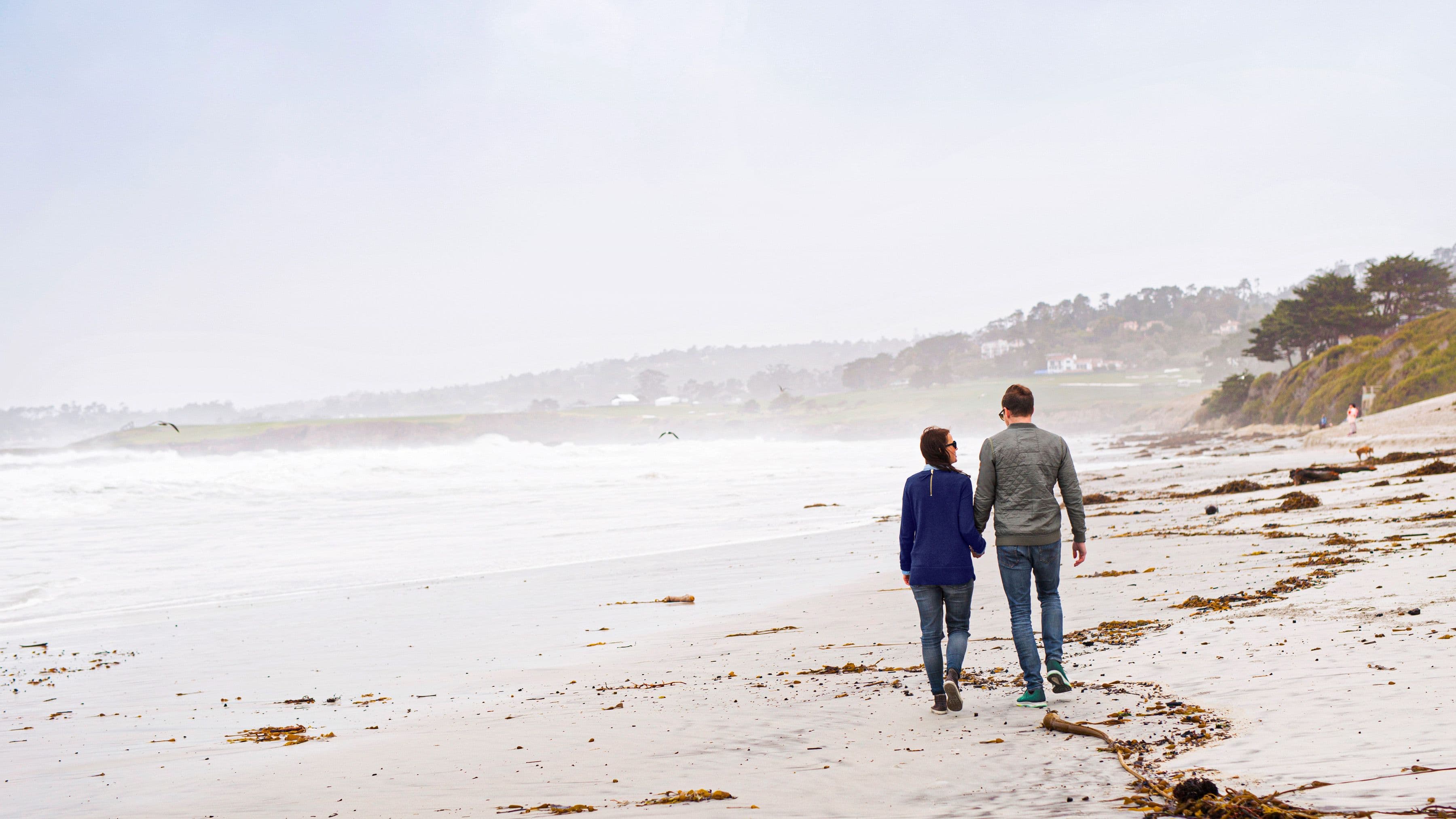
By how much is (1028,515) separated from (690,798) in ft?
8.75

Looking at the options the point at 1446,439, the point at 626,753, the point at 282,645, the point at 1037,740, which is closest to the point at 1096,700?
the point at 1037,740

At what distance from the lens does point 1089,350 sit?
184m

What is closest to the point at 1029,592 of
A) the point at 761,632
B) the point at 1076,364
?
the point at 761,632

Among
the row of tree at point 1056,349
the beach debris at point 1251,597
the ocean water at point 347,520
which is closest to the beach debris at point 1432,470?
the ocean water at point 347,520

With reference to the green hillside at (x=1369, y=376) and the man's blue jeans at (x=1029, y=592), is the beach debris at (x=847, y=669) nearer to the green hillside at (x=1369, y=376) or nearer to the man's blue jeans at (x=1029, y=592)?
the man's blue jeans at (x=1029, y=592)

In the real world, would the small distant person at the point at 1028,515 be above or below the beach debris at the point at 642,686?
above

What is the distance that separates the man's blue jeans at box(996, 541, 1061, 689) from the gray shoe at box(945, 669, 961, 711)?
0.42 metres

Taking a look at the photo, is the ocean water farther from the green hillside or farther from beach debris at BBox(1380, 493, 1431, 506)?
the green hillside

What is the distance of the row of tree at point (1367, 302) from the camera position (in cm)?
5938

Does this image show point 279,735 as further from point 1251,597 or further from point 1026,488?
point 1251,597

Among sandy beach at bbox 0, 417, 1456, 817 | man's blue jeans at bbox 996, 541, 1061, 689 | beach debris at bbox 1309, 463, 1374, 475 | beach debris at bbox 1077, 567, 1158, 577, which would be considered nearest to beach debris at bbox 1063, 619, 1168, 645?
sandy beach at bbox 0, 417, 1456, 817

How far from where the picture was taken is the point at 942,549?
5.48m

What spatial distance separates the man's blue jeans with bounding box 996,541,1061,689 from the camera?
5.34 meters

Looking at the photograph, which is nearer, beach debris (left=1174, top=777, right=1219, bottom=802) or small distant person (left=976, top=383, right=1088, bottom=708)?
beach debris (left=1174, top=777, right=1219, bottom=802)
